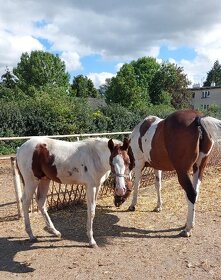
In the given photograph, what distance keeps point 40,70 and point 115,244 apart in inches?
1747

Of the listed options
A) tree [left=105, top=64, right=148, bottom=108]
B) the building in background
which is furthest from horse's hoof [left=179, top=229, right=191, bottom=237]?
the building in background

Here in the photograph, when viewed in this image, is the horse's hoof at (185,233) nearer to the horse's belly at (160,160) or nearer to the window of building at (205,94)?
the horse's belly at (160,160)

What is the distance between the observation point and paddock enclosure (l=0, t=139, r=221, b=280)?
12.6ft

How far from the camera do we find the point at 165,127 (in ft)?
16.8

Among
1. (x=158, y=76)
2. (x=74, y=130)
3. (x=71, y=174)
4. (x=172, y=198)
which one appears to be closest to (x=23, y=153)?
(x=71, y=174)

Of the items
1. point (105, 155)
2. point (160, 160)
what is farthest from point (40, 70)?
point (105, 155)

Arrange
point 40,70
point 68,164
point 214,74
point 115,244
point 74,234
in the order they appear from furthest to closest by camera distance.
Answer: point 214,74, point 40,70, point 74,234, point 115,244, point 68,164

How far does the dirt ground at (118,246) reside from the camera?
3811 millimetres

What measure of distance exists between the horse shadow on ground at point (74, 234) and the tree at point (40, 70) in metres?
41.7

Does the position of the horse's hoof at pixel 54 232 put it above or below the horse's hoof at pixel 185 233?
above

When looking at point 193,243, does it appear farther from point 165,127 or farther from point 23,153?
point 23,153

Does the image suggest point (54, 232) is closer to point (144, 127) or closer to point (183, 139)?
point (183, 139)

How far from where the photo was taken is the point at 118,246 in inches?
180

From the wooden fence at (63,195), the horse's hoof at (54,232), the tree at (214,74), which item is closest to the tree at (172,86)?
the tree at (214,74)
